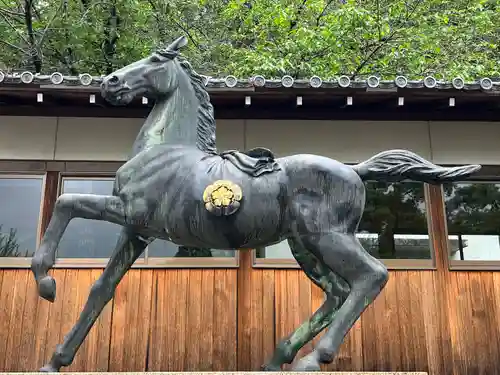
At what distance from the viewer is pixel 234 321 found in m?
6.23

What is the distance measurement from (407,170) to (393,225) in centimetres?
266

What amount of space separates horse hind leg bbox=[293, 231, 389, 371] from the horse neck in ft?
4.21

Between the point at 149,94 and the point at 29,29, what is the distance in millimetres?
6799

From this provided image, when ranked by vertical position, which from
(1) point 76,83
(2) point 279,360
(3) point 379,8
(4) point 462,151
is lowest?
(2) point 279,360

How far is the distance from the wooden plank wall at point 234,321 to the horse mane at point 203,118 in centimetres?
233

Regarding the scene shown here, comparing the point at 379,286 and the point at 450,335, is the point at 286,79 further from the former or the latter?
the point at 450,335

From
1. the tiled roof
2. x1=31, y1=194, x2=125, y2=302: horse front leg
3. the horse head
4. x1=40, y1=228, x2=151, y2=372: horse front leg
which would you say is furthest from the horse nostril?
the tiled roof

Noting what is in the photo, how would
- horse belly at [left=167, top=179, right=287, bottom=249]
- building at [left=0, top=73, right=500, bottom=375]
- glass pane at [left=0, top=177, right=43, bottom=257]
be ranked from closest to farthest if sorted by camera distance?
horse belly at [left=167, top=179, right=287, bottom=249] → building at [left=0, top=73, right=500, bottom=375] → glass pane at [left=0, top=177, right=43, bottom=257]

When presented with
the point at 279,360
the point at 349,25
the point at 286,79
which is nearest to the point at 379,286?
the point at 279,360

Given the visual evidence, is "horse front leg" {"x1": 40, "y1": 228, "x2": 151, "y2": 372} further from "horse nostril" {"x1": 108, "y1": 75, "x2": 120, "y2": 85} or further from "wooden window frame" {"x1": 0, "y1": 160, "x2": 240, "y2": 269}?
"wooden window frame" {"x1": 0, "y1": 160, "x2": 240, "y2": 269}

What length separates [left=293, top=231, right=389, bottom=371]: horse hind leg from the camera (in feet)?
12.5

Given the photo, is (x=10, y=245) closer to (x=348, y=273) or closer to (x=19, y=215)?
(x=19, y=215)

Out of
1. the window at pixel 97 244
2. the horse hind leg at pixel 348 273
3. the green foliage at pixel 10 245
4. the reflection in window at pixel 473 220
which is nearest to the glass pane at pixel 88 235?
the window at pixel 97 244

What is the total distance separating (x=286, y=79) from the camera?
5.96m
